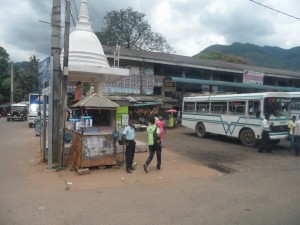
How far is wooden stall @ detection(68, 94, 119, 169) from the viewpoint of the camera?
941 cm

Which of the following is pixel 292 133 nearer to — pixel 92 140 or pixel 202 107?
pixel 202 107

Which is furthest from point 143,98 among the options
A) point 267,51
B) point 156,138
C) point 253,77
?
point 267,51

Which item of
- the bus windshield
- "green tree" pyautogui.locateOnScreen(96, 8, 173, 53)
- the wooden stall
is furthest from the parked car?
the bus windshield

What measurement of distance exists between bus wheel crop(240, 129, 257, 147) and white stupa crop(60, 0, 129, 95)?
655 centimetres

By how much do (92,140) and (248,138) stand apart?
28.4ft

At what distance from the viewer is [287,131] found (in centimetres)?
1420

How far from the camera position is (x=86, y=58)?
1287cm

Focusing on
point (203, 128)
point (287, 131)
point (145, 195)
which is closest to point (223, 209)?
point (145, 195)

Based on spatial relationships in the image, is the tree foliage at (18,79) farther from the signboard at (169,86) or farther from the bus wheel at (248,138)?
the bus wheel at (248,138)

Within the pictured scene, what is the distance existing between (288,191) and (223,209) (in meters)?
2.24

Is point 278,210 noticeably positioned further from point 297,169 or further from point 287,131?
point 287,131

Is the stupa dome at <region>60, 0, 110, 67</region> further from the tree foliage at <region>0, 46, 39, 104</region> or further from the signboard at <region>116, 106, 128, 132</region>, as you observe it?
the tree foliage at <region>0, 46, 39, 104</region>

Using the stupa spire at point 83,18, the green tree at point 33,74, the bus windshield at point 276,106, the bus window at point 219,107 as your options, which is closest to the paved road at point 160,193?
the bus windshield at point 276,106

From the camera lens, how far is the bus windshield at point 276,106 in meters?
14.2
